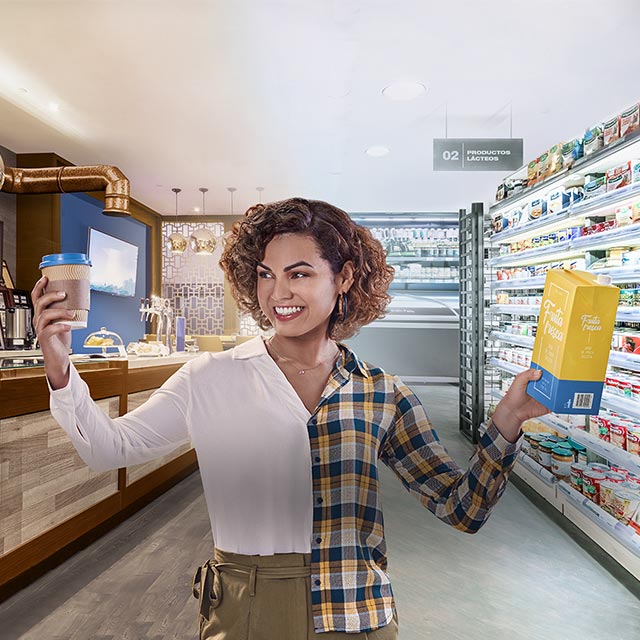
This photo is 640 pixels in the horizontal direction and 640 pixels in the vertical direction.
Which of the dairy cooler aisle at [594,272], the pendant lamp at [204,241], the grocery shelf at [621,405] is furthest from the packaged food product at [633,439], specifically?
the pendant lamp at [204,241]

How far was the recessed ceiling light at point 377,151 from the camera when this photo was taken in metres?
6.24

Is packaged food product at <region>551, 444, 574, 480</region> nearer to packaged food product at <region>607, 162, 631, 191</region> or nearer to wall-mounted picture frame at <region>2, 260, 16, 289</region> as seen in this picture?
packaged food product at <region>607, 162, 631, 191</region>

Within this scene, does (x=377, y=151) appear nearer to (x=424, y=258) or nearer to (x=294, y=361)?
(x=424, y=258)

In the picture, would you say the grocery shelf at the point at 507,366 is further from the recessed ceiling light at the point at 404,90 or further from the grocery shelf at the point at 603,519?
the recessed ceiling light at the point at 404,90

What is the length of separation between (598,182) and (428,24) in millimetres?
1638

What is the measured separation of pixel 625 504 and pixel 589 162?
6.26 ft

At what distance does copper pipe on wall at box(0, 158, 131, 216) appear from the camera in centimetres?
405

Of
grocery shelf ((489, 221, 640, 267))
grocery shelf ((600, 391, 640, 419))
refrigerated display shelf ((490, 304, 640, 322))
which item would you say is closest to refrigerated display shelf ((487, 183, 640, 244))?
grocery shelf ((489, 221, 640, 267))

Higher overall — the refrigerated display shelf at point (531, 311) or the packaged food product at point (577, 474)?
the refrigerated display shelf at point (531, 311)

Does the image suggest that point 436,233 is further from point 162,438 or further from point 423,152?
point 162,438

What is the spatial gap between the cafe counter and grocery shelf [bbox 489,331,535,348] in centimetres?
288

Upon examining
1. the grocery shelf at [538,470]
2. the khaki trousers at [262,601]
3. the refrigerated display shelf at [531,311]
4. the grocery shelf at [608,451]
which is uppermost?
the refrigerated display shelf at [531,311]

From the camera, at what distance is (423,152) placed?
6.44m

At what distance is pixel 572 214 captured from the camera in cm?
323
